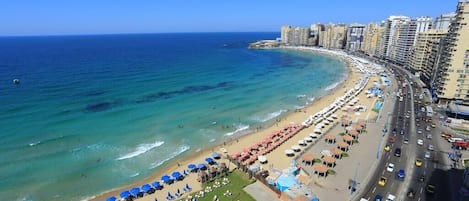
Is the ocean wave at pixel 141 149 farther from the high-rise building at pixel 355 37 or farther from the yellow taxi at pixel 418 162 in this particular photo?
the high-rise building at pixel 355 37

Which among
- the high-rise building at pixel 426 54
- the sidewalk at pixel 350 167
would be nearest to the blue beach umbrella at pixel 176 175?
the sidewalk at pixel 350 167

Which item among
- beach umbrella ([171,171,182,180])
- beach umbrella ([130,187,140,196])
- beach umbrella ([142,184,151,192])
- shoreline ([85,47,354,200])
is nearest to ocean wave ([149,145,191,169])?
shoreline ([85,47,354,200])

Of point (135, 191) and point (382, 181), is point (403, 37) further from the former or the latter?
point (135, 191)

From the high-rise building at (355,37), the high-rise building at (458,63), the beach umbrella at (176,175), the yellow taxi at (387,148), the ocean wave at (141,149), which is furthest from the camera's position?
the high-rise building at (355,37)

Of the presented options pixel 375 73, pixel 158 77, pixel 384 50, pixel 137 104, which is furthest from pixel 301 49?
pixel 137 104

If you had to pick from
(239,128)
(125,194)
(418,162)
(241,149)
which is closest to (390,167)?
(418,162)

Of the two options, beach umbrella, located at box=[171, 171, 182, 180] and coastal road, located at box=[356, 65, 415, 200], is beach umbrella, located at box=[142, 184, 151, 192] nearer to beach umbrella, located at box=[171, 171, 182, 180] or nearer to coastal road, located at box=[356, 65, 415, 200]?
beach umbrella, located at box=[171, 171, 182, 180]
